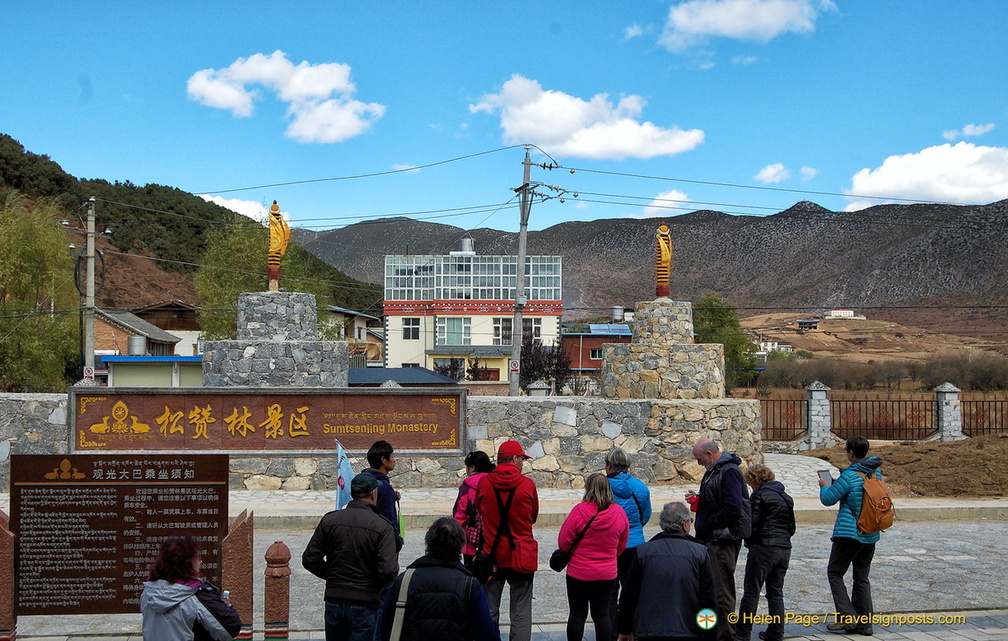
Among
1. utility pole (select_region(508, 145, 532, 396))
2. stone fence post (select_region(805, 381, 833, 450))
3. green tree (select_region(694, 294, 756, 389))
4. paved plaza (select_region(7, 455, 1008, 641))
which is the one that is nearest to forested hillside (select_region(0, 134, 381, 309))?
green tree (select_region(694, 294, 756, 389))

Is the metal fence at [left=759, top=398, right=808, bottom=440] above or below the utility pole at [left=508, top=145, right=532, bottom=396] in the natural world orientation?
below

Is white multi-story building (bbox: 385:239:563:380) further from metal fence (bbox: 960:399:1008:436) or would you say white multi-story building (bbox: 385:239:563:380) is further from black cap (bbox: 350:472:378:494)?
black cap (bbox: 350:472:378:494)

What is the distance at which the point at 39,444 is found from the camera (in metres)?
14.3

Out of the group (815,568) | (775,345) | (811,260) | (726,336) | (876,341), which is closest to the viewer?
(815,568)

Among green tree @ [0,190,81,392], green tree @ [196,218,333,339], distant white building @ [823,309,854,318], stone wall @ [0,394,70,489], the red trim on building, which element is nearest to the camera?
stone wall @ [0,394,70,489]

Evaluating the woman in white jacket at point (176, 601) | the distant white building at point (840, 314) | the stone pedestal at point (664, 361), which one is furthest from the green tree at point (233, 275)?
the distant white building at point (840, 314)

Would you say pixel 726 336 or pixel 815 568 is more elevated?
pixel 726 336

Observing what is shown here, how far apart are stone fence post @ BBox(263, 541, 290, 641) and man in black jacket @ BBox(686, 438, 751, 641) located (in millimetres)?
3142

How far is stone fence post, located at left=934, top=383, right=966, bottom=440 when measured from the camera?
23.7 metres

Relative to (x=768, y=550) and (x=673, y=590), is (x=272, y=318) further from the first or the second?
(x=673, y=590)

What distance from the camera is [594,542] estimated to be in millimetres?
6070

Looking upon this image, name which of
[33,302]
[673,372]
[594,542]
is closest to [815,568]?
[594,542]

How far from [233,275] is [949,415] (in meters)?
32.6

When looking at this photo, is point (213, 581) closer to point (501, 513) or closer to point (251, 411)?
point (501, 513)
